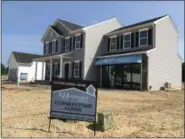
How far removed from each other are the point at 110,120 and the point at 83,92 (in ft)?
4.40

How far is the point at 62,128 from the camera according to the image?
734 cm

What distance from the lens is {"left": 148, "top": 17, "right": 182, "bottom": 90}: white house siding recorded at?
75.0 ft

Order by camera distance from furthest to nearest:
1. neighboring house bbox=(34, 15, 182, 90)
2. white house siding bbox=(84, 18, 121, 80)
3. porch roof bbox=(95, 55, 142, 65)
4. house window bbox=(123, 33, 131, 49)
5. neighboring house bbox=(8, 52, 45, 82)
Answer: neighboring house bbox=(8, 52, 45, 82)
white house siding bbox=(84, 18, 121, 80)
house window bbox=(123, 33, 131, 49)
neighboring house bbox=(34, 15, 182, 90)
porch roof bbox=(95, 55, 142, 65)

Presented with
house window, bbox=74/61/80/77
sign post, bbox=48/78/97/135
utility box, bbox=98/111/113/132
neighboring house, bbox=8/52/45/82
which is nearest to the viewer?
Answer: sign post, bbox=48/78/97/135

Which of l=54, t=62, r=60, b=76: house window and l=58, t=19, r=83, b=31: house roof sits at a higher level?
l=58, t=19, r=83, b=31: house roof

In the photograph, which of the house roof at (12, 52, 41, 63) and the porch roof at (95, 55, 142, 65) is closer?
the porch roof at (95, 55, 142, 65)

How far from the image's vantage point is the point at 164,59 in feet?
79.9

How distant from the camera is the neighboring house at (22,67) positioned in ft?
138

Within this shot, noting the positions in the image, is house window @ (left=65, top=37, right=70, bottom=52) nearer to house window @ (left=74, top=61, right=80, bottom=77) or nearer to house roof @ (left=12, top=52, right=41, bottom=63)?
house window @ (left=74, top=61, right=80, bottom=77)

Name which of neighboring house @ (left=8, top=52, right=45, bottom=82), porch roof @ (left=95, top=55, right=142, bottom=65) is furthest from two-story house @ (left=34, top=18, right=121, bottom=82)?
neighboring house @ (left=8, top=52, right=45, bottom=82)

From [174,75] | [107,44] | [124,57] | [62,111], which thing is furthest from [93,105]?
[107,44]

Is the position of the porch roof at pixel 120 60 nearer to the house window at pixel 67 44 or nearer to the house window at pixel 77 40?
the house window at pixel 77 40

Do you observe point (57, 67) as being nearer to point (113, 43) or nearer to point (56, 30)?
Answer: point (56, 30)

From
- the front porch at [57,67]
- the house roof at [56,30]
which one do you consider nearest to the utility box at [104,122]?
the front porch at [57,67]
